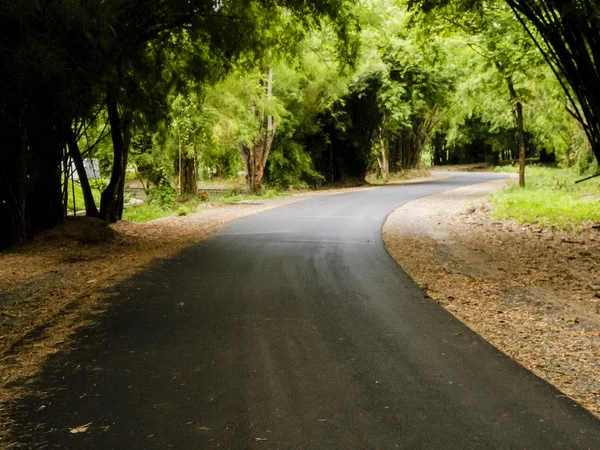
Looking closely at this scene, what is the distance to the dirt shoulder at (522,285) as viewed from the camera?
457 cm

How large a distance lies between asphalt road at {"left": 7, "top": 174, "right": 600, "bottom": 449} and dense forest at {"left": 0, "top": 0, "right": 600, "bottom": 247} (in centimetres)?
411

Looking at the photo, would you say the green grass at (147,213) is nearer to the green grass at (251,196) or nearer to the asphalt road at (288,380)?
the green grass at (251,196)

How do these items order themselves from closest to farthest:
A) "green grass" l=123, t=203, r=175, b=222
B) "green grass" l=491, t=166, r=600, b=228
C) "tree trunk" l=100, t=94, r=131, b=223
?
1. "tree trunk" l=100, t=94, r=131, b=223
2. "green grass" l=491, t=166, r=600, b=228
3. "green grass" l=123, t=203, r=175, b=222

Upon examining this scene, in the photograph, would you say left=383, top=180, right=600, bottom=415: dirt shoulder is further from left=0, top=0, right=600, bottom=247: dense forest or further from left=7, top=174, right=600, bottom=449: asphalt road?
left=0, top=0, right=600, bottom=247: dense forest

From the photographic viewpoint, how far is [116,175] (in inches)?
529

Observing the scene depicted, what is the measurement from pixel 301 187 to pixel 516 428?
997 inches

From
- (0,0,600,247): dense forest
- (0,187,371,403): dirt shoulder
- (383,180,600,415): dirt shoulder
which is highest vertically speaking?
(0,0,600,247): dense forest

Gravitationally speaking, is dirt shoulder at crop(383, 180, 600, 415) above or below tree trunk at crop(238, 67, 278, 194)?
below

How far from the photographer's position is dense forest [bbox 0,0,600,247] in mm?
8508

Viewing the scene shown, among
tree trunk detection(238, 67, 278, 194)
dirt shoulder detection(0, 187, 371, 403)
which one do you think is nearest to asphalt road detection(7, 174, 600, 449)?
dirt shoulder detection(0, 187, 371, 403)

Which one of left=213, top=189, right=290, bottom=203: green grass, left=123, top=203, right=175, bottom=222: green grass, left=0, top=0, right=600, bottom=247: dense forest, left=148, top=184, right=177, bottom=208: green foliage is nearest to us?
left=0, top=0, right=600, bottom=247: dense forest

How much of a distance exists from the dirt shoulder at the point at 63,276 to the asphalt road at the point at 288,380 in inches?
10.7

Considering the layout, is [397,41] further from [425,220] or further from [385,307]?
[385,307]

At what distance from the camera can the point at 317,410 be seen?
354cm
